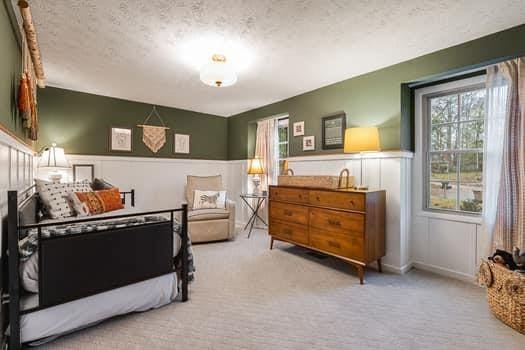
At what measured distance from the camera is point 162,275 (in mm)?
2021

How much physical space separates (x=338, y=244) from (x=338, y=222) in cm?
24

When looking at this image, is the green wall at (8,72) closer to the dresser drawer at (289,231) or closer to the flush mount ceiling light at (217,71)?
the flush mount ceiling light at (217,71)

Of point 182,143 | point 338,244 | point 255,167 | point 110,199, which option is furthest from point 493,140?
point 182,143

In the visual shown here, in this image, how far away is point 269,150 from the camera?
464cm

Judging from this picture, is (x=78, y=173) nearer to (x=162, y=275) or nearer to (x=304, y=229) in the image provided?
(x=162, y=275)

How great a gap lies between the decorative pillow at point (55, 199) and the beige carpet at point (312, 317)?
52.6 inches

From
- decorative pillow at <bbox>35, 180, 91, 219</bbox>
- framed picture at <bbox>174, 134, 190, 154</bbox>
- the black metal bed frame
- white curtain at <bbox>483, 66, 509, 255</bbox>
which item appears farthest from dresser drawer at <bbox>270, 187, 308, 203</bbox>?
decorative pillow at <bbox>35, 180, 91, 219</bbox>

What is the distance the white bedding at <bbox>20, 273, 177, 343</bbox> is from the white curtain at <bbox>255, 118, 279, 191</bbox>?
9.22 ft

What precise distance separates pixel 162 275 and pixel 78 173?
2.76 m

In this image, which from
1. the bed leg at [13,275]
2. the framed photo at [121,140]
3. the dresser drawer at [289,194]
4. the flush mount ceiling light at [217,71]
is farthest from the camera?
the framed photo at [121,140]

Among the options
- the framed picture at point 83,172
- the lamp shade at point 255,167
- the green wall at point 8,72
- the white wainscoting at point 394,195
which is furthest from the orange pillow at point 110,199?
the white wainscoting at point 394,195

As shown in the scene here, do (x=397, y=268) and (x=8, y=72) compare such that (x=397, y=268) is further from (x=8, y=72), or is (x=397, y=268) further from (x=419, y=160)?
(x=8, y=72)

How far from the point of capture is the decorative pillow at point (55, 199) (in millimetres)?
2508

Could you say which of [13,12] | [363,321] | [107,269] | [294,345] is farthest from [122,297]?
[13,12]
